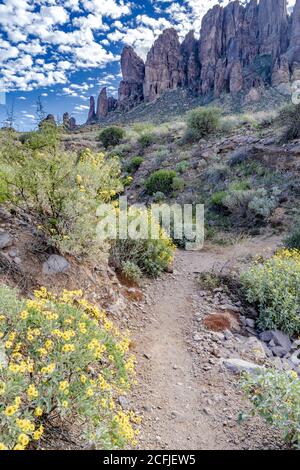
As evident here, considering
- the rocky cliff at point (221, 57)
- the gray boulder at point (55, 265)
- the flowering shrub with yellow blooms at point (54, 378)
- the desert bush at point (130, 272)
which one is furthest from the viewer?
the rocky cliff at point (221, 57)

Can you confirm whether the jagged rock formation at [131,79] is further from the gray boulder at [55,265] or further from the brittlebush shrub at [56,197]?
the gray boulder at [55,265]

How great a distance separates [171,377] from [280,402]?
1.33 m

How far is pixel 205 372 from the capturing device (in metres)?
3.68

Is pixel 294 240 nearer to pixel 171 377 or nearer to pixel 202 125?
pixel 171 377

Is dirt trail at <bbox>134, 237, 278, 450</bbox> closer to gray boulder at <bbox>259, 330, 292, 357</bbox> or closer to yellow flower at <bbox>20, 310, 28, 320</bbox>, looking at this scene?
gray boulder at <bbox>259, 330, 292, 357</bbox>

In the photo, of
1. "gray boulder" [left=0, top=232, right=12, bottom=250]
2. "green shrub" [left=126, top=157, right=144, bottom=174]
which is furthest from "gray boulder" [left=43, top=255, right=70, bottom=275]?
"green shrub" [left=126, top=157, right=144, bottom=174]

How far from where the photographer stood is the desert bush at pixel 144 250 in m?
5.70

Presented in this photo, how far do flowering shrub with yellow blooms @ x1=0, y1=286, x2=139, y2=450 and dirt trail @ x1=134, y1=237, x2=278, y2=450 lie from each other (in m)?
0.60

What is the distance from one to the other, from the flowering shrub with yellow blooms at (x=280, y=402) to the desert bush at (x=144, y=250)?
10.7 feet

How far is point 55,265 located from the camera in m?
4.26

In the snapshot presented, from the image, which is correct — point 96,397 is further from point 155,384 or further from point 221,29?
point 221,29

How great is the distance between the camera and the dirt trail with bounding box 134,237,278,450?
8.98 ft

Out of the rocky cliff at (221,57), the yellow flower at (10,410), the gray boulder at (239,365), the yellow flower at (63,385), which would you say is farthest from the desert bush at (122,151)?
the rocky cliff at (221,57)
